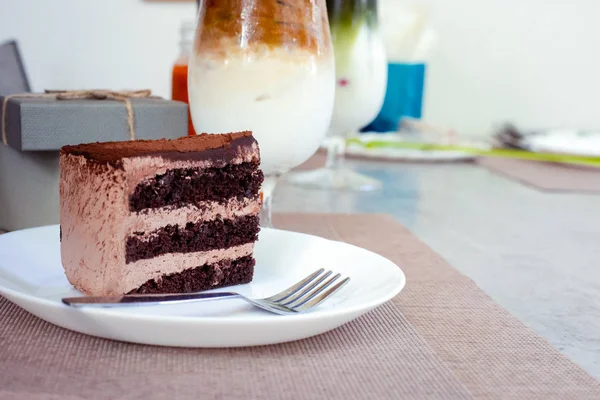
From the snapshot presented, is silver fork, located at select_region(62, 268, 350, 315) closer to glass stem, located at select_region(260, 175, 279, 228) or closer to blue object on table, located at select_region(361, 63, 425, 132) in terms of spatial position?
glass stem, located at select_region(260, 175, 279, 228)

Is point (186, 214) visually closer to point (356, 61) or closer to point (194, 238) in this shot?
point (194, 238)

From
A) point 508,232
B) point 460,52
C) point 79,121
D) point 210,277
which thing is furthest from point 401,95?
point 210,277

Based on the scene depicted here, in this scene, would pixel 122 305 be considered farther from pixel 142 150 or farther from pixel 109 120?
pixel 109 120

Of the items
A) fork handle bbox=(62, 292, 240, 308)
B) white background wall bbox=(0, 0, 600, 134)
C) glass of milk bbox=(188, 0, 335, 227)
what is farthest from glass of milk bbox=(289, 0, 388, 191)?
white background wall bbox=(0, 0, 600, 134)

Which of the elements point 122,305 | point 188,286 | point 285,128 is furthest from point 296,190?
point 122,305

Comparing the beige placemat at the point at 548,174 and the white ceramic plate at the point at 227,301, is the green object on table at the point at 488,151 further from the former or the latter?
the white ceramic plate at the point at 227,301

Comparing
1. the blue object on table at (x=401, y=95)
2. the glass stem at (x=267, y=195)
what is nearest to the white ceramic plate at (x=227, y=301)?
the glass stem at (x=267, y=195)

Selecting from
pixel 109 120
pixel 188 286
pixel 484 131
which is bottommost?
pixel 484 131

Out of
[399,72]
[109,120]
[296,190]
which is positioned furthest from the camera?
[399,72]
